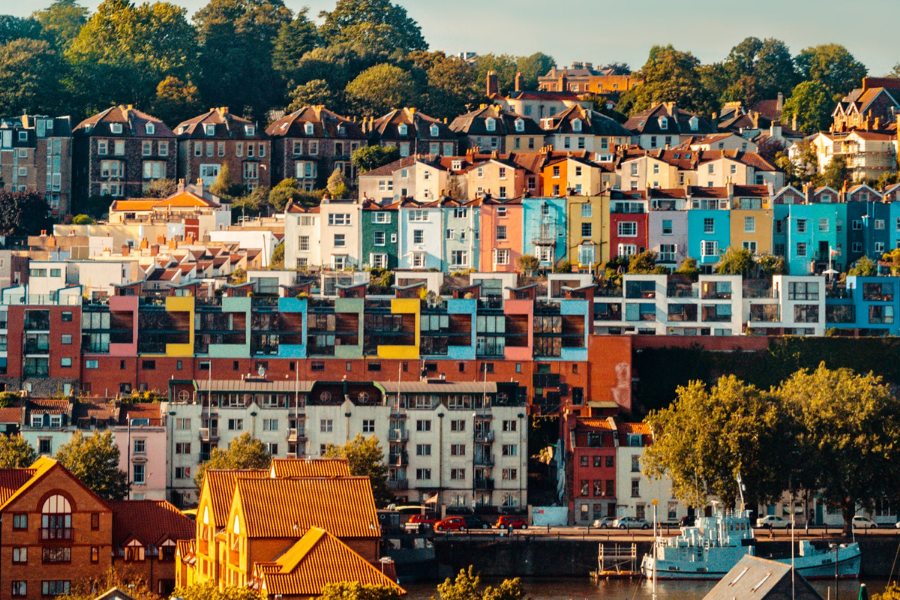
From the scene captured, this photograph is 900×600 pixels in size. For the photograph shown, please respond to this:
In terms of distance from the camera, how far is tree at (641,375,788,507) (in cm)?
9150

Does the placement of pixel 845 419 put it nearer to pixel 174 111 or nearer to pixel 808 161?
pixel 808 161

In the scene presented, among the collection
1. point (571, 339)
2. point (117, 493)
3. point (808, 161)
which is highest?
point (808, 161)

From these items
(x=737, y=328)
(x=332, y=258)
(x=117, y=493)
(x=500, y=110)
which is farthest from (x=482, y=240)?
(x=117, y=493)

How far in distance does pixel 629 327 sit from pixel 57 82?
169 feet

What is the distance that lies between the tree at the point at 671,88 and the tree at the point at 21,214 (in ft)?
142

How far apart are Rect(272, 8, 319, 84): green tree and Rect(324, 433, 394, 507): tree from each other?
211 ft

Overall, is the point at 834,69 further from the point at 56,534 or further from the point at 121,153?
the point at 56,534

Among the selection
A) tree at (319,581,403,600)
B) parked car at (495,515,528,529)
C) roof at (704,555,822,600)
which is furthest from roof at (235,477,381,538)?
parked car at (495,515,528,529)

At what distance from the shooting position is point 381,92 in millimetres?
146250

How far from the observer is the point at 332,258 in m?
117

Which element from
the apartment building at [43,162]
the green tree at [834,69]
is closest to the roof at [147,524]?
the apartment building at [43,162]

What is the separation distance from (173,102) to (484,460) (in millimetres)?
54790

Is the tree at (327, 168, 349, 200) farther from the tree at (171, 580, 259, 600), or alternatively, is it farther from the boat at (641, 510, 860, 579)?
the tree at (171, 580, 259, 600)

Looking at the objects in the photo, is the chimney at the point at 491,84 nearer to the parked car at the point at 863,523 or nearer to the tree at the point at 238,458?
the parked car at the point at 863,523
